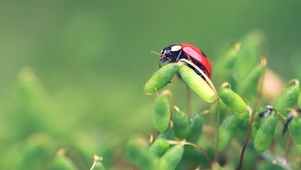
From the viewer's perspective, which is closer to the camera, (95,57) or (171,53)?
(171,53)

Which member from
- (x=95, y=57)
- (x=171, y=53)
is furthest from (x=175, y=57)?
(x=95, y=57)

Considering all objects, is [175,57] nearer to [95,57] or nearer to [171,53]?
[171,53]

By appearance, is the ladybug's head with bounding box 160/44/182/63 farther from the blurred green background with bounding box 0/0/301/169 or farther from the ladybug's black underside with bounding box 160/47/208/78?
the blurred green background with bounding box 0/0/301/169

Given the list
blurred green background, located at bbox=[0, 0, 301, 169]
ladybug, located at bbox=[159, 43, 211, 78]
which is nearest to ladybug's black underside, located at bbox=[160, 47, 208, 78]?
ladybug, located at bbox=[159, 43, 211, 78]

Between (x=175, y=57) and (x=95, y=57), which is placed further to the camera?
(x=95, y=57)

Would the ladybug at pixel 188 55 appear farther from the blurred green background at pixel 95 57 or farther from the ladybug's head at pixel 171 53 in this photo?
the blurred green background at pixel 95 57

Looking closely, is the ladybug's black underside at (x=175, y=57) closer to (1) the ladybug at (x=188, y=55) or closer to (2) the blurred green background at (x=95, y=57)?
(1) the ladybug at (x=188, y=55)

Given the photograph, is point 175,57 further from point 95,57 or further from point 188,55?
point 95,57

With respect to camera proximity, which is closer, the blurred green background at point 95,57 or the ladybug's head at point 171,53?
the ladybug's head at point 171,53

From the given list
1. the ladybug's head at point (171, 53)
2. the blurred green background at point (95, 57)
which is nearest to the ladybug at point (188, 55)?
the ladybug's head at point (171, 53)

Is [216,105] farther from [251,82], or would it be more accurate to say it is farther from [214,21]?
[214,21]
